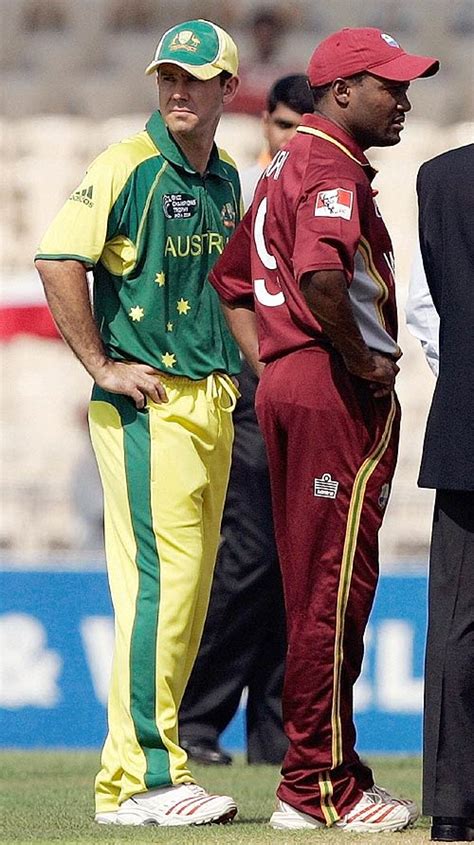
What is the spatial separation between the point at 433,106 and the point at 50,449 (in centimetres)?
317

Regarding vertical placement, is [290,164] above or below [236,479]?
above

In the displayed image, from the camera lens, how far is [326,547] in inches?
153

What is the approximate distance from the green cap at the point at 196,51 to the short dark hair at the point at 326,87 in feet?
1.27

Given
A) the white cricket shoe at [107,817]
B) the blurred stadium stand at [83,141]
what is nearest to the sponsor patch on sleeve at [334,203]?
the white cricket shoe at [107,817]

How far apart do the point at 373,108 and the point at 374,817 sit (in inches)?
64.3

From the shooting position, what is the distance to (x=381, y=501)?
395cm

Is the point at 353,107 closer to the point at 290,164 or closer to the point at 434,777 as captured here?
the point at 290,164

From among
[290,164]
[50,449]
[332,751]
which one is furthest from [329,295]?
[50,449]

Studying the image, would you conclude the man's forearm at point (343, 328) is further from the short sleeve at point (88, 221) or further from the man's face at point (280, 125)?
the man's face at point (280, 125)

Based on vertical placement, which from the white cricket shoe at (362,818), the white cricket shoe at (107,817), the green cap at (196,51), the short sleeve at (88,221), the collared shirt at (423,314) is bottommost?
the white cricket shoe at (107,817)

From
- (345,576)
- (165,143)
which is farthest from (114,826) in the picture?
(165,143)

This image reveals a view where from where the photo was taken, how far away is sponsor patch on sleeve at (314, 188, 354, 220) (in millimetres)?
3723

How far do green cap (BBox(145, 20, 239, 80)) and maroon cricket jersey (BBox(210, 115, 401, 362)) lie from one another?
1.16 ft

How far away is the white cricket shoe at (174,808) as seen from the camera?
406cm
